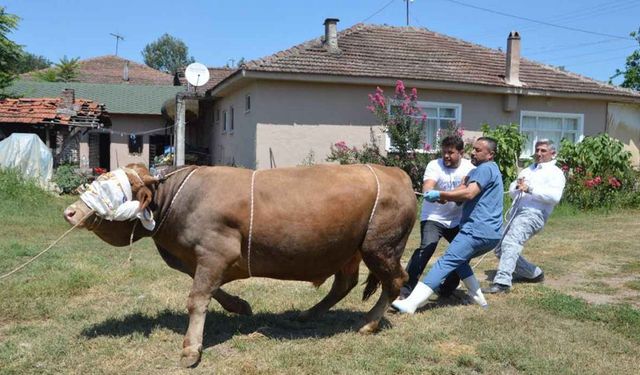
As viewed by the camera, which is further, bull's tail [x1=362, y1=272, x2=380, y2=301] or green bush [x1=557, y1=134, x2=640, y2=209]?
green bush [x1=557, y1=134, x2=640, y2=209]

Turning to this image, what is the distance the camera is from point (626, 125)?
19.0 meters

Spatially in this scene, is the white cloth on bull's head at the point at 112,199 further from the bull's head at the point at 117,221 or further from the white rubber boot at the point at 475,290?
the white rubber boot at the point at 475,290

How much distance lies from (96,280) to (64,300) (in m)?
0.78

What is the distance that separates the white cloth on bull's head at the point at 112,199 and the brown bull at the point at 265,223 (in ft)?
0.27

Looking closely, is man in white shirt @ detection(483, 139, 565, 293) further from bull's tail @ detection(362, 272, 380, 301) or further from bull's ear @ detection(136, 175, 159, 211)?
bull's ear @ detection(136, 175, 159, 211)

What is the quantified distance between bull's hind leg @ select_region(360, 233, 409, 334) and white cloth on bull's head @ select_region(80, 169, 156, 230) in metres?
1.87

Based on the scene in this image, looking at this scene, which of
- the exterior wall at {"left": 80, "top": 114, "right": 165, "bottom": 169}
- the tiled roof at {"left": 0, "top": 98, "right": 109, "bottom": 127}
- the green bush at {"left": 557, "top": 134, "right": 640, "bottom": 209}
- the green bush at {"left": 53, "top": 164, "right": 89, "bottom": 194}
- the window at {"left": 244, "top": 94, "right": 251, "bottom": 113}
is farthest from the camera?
the exterior wall at {"left": 80, "top": 114, "right": 165, "bottom": 169}

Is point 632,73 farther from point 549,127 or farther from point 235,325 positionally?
point 235,325

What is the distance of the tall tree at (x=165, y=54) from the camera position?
84.7m

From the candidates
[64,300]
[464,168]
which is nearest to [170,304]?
[64,300]

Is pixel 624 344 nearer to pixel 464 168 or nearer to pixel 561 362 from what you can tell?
pixel 561 362

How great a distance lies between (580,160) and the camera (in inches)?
601

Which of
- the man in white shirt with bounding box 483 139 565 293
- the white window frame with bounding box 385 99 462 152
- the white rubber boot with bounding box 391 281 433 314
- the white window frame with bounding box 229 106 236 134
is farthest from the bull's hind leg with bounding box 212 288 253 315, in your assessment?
the white window frame with bounding box 229 106 236 134

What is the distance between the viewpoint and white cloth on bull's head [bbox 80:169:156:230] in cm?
435
